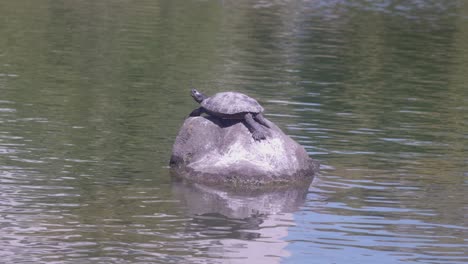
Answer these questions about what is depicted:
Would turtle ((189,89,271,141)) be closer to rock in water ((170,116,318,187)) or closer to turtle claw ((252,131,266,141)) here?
turtle claw ((252,131,266,141))

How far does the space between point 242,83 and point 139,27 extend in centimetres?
1429

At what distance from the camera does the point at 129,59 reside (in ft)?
109

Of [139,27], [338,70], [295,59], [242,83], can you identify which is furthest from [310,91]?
[139,27]

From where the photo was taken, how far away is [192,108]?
2489 centimetres

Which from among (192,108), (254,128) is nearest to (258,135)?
(254,128)

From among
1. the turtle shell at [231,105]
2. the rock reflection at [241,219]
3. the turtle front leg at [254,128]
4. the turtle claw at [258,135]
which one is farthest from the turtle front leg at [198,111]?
the rock reflection at [241,219]

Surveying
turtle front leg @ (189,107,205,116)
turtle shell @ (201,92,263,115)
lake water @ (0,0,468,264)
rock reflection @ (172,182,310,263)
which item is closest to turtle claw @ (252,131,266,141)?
turtle shell @ (201,92,263,115)

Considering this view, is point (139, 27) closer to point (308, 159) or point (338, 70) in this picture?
point (338, 70)

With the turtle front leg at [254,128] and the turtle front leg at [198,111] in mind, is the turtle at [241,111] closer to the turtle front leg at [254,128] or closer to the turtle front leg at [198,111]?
the turtle front leg at [254,128]

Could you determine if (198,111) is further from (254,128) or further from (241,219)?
(241,219)

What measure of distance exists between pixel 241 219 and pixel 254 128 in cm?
287

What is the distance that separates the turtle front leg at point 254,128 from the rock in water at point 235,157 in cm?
7

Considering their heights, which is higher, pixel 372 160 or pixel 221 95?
pixel 221 95

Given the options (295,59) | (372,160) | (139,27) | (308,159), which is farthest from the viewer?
(139,27)
